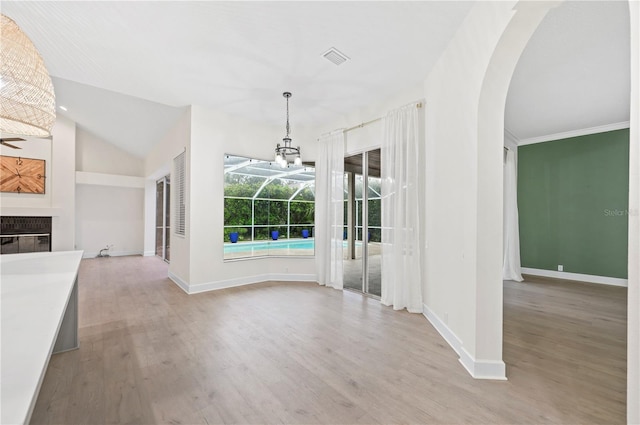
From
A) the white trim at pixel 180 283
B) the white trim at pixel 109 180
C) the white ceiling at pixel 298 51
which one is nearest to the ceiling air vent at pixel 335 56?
the white ceiling at pixel 298 51

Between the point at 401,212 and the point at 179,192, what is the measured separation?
4.02m

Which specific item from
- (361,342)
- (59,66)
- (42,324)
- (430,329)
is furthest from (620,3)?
(59,66)

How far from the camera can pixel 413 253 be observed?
3.69m

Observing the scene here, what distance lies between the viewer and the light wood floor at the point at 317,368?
5.97 ft

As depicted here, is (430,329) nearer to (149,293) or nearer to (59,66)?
(149,293)

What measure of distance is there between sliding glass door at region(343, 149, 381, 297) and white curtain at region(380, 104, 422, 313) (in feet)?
1.23

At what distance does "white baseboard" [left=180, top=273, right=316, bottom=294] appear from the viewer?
4547mm

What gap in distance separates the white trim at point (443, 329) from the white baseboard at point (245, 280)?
231 centimetres

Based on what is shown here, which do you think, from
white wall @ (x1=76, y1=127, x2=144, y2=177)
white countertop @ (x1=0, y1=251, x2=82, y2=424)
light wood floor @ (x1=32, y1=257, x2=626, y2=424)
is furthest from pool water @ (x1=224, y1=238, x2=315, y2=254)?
white wall @ (x1=76, y1=127, x2=144, y2=177)

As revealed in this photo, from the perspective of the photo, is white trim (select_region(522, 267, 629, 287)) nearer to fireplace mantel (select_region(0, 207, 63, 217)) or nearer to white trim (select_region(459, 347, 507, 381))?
white trim (select_region(459, 347, 507, 381))

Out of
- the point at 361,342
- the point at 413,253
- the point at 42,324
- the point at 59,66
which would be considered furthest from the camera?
the point at 413,253

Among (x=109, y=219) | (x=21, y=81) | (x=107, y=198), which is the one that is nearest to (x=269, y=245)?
(x=21, y=81)

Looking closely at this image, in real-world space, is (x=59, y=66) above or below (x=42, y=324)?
above

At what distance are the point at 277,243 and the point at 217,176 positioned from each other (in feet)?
5.61
